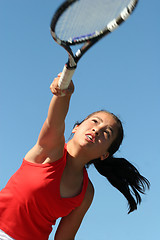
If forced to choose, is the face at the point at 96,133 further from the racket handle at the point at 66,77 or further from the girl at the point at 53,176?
the racket handle at the point at 66,77

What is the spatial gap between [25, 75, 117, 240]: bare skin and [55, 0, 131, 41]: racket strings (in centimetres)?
70

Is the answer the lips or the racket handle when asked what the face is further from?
the racket handle

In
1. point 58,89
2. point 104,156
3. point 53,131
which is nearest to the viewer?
point 58,89

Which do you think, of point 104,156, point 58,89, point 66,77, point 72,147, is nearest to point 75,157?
point 72,147

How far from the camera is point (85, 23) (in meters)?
4.58

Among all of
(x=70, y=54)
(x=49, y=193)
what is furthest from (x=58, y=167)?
(x=70, y=54)

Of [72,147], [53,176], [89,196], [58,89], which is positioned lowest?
[89,196]

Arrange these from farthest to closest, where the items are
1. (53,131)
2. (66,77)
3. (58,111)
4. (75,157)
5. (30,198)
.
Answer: (75,157)
(30,198)
(53,131)
(58,111)
(66,77)

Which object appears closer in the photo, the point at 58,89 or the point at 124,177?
the point at 58,89

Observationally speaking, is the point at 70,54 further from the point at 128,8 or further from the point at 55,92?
the point at 128,8

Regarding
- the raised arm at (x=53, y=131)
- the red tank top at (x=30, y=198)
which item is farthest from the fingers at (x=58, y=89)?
the red tank top at (x=30, y=198)

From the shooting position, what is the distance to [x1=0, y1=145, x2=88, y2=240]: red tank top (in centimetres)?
524

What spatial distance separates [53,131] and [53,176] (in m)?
0.69

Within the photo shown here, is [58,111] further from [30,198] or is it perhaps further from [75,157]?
[30,198]
